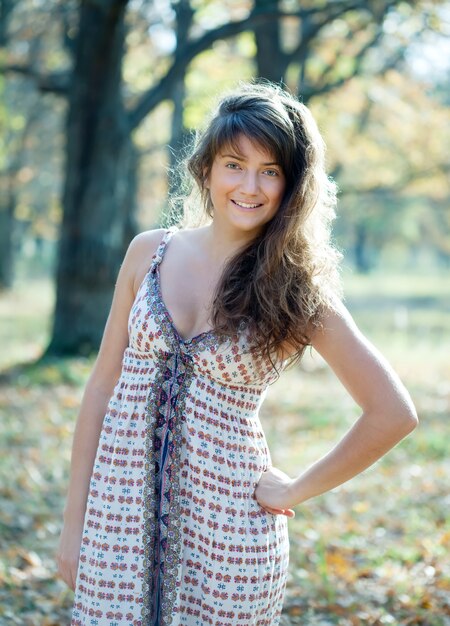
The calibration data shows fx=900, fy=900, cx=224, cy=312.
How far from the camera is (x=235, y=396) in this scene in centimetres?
262

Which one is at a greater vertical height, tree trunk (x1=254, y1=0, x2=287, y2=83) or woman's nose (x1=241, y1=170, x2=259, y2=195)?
tree trunk (x1=254, y1=0, x2=287, y2=83)

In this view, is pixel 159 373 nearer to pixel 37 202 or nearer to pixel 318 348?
pixel 318 348

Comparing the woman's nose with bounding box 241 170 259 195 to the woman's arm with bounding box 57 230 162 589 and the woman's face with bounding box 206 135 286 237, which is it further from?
the woman's arm with bounding box 57 230 162 589

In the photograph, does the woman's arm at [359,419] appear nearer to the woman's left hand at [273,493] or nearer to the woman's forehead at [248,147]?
the woman's left hand at [273,493]

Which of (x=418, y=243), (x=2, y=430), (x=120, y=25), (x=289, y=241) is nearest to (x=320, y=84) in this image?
(x=120, y=25)

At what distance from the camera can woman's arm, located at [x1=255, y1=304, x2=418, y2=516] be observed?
2.52m

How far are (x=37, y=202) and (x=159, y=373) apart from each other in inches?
1489

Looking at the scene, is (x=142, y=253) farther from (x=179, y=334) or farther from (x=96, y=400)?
(x=96, y=400)

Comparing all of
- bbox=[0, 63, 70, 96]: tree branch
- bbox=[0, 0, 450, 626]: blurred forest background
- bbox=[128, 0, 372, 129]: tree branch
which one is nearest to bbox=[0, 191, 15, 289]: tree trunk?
bbox=[0, 0, 450, 626]: blurred forest background

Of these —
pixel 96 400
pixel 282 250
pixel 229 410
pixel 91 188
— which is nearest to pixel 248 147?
pixel 282 250

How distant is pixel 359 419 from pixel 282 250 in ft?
1.74

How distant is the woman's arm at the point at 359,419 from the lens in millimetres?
2521

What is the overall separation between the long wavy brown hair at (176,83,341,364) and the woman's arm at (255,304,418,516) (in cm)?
8

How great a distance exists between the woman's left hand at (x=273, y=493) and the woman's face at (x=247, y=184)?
0.74 m
